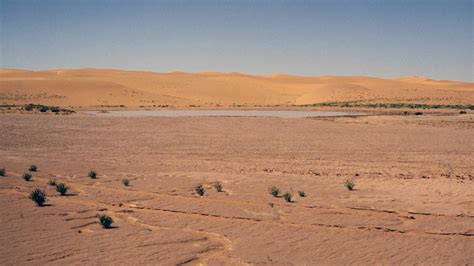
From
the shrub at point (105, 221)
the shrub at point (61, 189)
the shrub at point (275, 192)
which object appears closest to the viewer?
the shrub at point (105, 221)

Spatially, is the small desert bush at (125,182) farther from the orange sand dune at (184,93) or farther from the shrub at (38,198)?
the orange sand dune at (184,93)

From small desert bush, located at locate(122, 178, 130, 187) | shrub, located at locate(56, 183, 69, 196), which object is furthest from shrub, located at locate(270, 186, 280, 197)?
shrub, located at locate(56, 183, 69, 196)

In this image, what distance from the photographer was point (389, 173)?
50.0 feet

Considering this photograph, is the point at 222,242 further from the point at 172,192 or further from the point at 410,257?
the point at 172,192

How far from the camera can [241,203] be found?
11328 millimetres

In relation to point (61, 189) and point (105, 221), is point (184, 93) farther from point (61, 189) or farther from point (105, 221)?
point (105, 221)

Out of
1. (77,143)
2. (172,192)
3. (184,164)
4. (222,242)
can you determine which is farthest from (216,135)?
(222,242)

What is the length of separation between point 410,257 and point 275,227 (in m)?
2.45

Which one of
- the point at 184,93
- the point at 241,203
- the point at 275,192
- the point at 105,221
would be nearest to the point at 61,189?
the point at 105,221

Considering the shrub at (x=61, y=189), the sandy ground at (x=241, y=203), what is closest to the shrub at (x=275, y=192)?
the sandy ground at (x=241, y=203)

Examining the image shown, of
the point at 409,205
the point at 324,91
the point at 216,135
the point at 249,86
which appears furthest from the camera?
the point at 249,86

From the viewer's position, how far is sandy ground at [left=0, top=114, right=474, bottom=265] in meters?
7.98

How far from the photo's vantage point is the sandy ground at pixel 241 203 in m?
7.98

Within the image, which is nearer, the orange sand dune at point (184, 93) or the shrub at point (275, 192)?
the shrub at point (275, 192)
